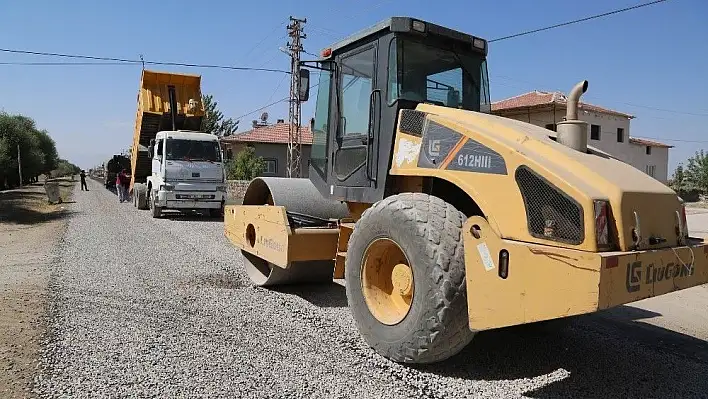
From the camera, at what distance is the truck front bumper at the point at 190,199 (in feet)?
47.7

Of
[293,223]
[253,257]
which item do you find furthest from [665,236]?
[253,257]

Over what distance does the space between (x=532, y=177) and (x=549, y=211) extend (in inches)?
8.9

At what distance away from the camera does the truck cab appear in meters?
14.6

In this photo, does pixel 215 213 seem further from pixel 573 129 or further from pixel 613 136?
pixel 613 136

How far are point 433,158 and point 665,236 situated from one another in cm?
154

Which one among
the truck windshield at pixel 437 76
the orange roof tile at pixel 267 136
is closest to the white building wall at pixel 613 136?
the orange roof tile at pixel 267 136

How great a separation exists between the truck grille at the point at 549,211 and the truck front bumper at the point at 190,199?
12.8 metres

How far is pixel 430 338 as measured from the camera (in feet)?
11.3

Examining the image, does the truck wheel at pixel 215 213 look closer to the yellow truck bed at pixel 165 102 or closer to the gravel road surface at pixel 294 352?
the yellow truck bed at pixel 165 102

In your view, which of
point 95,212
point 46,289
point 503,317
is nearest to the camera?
point 503,317

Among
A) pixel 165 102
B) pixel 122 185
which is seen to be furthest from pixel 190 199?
pixel 122 185

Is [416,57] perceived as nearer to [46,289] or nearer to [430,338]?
[430,338]

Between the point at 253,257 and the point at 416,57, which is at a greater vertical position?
the point at 416,57

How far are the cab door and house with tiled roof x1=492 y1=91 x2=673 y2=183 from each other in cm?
2147
